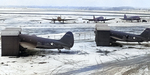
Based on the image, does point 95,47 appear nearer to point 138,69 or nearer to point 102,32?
point 102,32

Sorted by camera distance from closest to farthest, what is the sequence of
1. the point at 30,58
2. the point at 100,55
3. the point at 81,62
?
the point at 81,62
the point at 30,58
the point at 100,55

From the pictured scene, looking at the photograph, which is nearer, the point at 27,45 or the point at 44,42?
the point at 27,45

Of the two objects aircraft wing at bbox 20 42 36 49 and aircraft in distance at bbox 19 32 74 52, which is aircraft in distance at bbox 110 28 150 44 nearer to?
aircraft in distance at bbox 19 32 74 52

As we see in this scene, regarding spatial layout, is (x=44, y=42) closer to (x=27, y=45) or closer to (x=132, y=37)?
(x=27, y=45)

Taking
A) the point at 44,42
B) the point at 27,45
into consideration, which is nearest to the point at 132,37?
the point at 44,42

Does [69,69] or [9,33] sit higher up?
[9,33]

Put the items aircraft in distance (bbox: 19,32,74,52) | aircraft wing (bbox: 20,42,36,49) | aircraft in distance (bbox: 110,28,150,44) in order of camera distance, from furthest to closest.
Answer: aircraft in distance (bbox: 110,28,150,44) → aircraft in distance (bbox: 19,32,74,52) → aircraft wing (bbox: 20,42,36,49)

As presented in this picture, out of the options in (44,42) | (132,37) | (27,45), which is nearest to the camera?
(27,45)

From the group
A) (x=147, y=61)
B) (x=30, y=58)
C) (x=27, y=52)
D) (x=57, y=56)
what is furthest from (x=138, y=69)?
(x=27, y=52)

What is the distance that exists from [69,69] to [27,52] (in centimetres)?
1013

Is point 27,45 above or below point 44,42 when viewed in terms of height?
below

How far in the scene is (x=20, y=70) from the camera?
21.0 meters

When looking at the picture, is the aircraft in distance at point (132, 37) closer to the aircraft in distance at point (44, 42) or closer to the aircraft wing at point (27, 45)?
the aircraft in distance at point (44, 42)

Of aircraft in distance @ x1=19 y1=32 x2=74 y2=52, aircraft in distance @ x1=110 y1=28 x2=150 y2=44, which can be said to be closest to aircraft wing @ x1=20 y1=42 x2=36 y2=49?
aircraft in distance @ x1=19 y1=32 x2=74 y2=52
